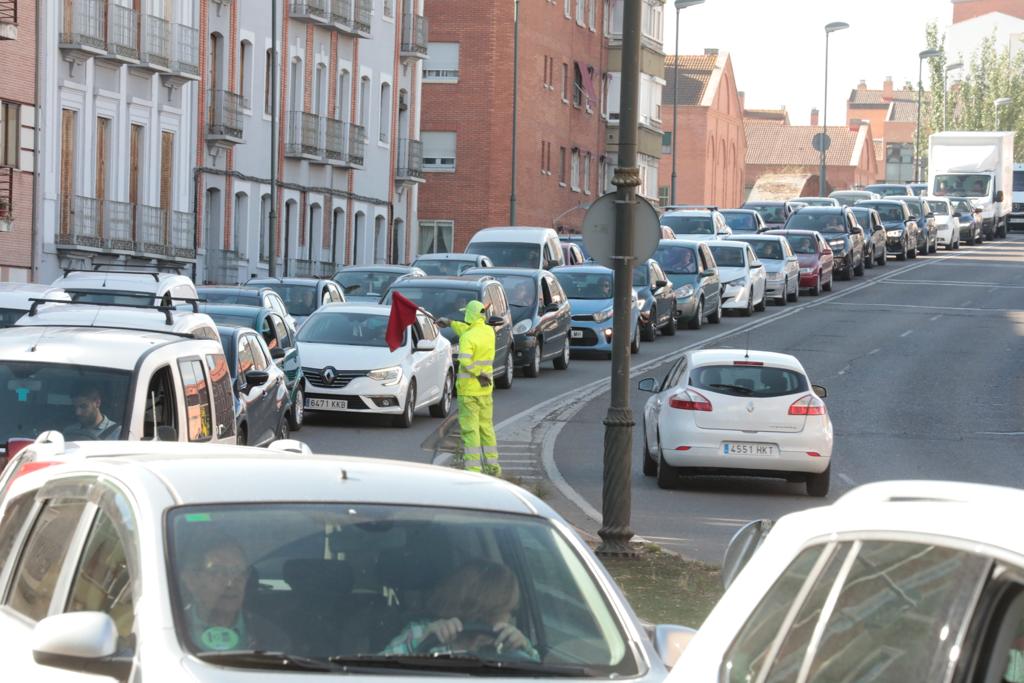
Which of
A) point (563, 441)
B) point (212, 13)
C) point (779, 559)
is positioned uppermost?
point (212, 13)

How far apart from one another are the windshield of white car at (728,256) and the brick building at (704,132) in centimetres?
6682

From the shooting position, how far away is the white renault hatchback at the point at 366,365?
25688mm

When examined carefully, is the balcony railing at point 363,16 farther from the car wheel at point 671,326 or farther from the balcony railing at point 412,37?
the car wheel at point 671,326

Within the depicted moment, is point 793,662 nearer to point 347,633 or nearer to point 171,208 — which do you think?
point 347,633

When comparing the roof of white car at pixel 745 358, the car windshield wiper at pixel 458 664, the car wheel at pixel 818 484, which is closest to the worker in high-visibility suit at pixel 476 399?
the roof of white car at pixel 745 358

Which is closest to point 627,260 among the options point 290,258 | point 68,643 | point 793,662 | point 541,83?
point 68,643

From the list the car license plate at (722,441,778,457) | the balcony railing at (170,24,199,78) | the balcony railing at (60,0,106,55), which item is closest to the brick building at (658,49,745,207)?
the balcony railing at (170,24,199,78)

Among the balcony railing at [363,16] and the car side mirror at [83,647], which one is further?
the balcony railing at [363,16]

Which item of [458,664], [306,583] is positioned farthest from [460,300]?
[458,664]

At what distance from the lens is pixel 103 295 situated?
74.3ft

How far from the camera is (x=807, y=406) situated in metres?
20.7

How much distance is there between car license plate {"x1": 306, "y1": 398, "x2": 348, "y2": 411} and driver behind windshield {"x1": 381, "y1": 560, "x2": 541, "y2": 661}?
19.9 metres

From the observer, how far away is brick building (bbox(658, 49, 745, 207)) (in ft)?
397

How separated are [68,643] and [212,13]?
4789cm
